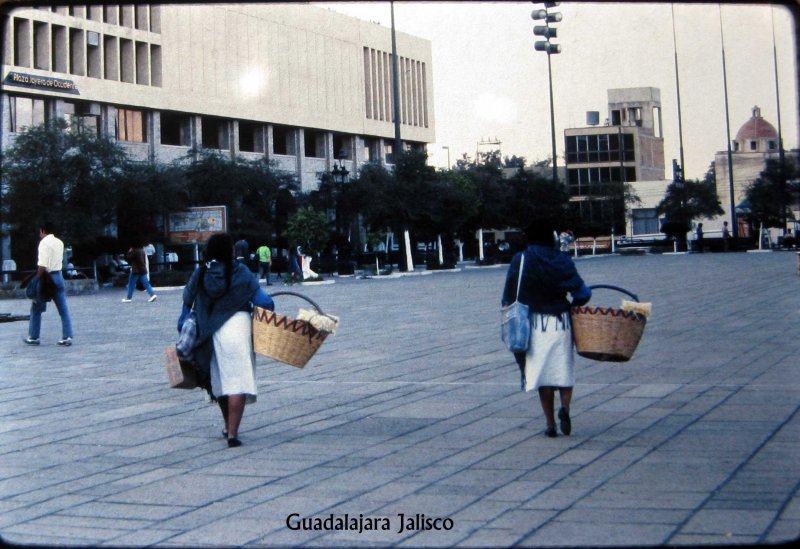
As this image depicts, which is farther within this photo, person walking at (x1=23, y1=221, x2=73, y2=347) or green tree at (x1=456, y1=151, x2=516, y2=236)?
green tree at (x1=456, y1=151, x2=516, y2=236)

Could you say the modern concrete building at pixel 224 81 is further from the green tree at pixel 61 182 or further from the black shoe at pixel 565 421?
the black shoe at pixel 565 421

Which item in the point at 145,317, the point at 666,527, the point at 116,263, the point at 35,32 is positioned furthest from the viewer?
the point at 35,32

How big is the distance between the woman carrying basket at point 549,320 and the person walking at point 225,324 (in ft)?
5.61

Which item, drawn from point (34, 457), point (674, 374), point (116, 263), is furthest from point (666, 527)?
point (116, 263)

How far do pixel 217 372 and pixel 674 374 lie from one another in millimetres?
4859

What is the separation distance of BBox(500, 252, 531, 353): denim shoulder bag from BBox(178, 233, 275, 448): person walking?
155cm

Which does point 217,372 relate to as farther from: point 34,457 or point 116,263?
point 116,263

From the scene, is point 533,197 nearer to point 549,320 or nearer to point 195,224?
point 195,224

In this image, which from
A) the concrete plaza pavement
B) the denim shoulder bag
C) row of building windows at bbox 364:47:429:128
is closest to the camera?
the concrete plaza pavement

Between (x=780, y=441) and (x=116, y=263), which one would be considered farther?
(x=116, y=263)

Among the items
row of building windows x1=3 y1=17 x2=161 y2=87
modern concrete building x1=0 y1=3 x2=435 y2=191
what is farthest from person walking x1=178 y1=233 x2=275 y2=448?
row of building windows x1=3 y1=17 x2=161 y2=87

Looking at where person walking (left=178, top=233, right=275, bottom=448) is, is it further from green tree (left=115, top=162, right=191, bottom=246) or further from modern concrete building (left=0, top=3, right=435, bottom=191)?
green tree (left=115, top=162, right=191, bottom=246)

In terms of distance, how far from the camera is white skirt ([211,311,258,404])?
7141mm

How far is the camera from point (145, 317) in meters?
21.7
